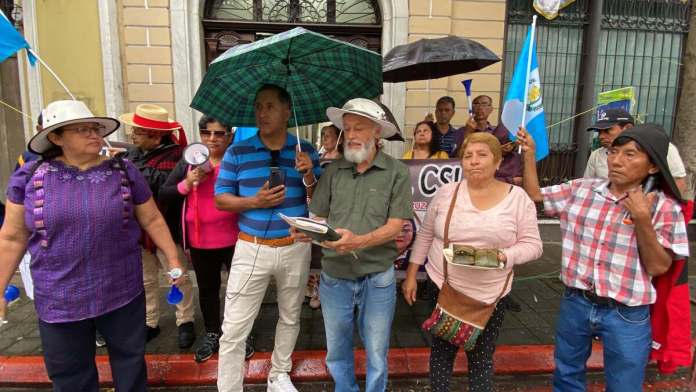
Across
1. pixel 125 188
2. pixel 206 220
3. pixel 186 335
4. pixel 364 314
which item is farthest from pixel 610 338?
pixel 186 335

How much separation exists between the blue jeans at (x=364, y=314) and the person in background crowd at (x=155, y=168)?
1.50m

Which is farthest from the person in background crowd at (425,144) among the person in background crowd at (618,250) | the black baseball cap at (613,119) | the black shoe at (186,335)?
the black shoe at (186,335)

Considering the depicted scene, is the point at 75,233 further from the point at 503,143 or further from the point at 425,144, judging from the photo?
the point at 503,143

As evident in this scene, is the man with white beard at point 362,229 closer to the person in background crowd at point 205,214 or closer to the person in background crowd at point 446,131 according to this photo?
the person in background crowd at point 205,214

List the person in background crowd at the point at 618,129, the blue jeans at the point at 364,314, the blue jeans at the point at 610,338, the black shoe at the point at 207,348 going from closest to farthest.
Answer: the blue jeans at the point at 610,338
the blue jeans at the point at 364,314
the black shoe at the point at 207,348
the person in background crowd at the point at 618,129

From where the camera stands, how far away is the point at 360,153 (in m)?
2.39

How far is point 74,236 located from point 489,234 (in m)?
2.22

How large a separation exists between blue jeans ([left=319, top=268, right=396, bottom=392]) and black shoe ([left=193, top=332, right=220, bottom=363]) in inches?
47.8

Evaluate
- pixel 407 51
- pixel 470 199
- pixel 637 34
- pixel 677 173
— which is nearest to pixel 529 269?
pixel 677 173

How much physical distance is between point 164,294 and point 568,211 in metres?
4.08

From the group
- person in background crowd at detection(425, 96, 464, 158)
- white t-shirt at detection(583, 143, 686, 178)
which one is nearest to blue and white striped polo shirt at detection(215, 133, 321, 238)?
person in background crowd at detection(425, 96, 464, 158)

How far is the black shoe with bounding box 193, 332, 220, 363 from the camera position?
3.25 metres

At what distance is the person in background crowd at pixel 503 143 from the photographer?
162 inches

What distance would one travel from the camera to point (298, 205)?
9.07ft
